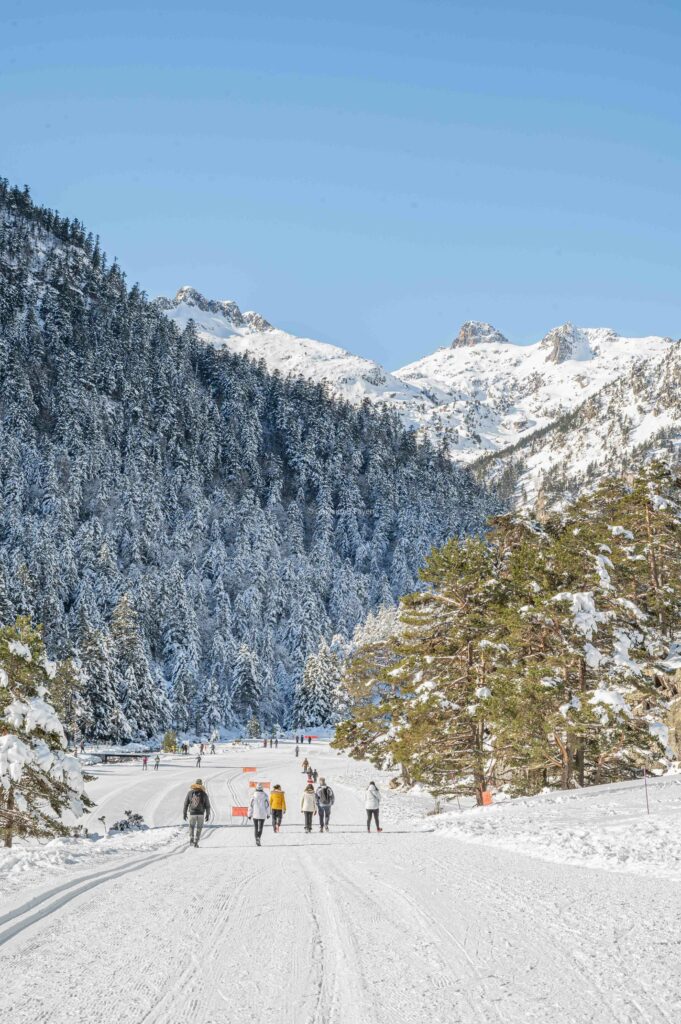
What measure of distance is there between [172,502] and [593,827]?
117140mm

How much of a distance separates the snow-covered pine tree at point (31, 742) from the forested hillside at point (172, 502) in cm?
4788

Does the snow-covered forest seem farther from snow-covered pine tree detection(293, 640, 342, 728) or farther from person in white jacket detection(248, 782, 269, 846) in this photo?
snow-covered pine tree detection(293, 640, 342, 728)

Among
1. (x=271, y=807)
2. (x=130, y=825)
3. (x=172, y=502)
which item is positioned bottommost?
(x=130, y=825)

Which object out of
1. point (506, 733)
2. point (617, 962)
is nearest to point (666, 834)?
point (506, 733)

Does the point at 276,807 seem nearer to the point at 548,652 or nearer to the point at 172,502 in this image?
the point at 548,652

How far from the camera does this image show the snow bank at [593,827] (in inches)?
505

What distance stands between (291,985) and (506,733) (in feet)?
55.6

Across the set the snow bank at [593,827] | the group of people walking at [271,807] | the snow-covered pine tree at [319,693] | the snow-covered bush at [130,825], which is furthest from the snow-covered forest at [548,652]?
the snow-covered pine tree at [319,693]

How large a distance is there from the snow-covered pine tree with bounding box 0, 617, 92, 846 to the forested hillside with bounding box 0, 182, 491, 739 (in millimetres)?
47877

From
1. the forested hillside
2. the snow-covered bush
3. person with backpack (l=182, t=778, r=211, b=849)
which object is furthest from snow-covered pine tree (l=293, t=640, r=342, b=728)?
person with backpack (l=182, t=778, r=211, b=849)

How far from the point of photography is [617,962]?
6.34 meters

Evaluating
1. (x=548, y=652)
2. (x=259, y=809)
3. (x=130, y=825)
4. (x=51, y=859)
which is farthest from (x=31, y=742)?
(x=548, y=652)

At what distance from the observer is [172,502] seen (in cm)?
12812

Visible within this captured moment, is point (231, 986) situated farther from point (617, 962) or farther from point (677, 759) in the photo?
point (677, 759)
